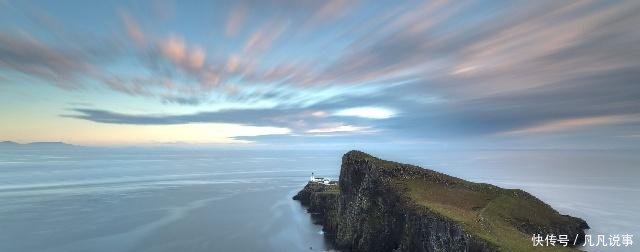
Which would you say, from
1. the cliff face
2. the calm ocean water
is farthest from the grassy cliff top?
the calm ocean water

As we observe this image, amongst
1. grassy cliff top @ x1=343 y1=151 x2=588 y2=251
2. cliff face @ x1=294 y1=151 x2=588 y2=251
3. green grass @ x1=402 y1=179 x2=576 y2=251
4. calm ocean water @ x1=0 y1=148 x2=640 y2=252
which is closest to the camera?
green grass @ x1=402 y1=179 x2=576 y2=251

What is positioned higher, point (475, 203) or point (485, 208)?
point (475, 203)

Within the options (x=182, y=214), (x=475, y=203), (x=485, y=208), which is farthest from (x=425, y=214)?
(x=182, y=214)

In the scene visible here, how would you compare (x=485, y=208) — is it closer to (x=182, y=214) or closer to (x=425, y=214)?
(x=425, y=214)

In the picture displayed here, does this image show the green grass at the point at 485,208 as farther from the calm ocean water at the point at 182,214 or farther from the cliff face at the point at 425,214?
the calm ocean water at the point at 182,214

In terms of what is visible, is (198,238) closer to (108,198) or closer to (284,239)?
(284,239)

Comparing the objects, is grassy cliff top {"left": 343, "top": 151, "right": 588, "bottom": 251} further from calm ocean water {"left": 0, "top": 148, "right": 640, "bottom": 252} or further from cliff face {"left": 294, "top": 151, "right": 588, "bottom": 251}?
calm ocean water {"left": 0, "top": 148, "right": 640, "bottom": 252}

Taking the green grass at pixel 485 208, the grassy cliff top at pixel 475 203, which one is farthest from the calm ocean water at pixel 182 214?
the green grass at pixel 485 208
